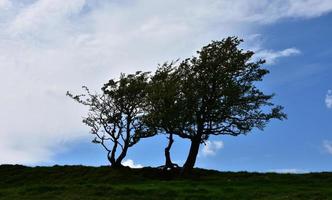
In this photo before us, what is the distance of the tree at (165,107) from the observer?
5313 centimetres

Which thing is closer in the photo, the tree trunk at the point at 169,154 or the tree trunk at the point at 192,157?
the tree trunk at the point at 192,157

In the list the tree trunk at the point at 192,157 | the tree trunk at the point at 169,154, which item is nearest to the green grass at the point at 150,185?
the tree trunk at the point at 192,157

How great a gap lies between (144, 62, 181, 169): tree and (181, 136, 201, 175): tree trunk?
6.94ft

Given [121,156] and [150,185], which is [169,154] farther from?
[150,185]

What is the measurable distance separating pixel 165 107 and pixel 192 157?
5957mm

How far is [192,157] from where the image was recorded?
54.9 meters

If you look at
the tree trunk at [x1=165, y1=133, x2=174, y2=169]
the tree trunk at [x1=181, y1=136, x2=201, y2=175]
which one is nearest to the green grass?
the tree trunk at [x1=181, y1=136, x2=201, y2=175]

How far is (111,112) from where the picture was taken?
5803 cm

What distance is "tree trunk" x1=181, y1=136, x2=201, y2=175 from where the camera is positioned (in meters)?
54.4

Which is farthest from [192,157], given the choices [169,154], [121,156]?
[121,156]

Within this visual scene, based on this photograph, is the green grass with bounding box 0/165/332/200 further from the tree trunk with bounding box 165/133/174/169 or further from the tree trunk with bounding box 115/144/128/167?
the tree trunk with bounding box 115/144/128/167

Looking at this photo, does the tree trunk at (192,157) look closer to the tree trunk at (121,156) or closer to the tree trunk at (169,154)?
the tree trunk at (169,154)

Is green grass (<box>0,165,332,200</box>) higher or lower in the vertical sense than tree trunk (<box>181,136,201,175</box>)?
lower

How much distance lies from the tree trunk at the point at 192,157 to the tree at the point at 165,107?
6.94 ft
